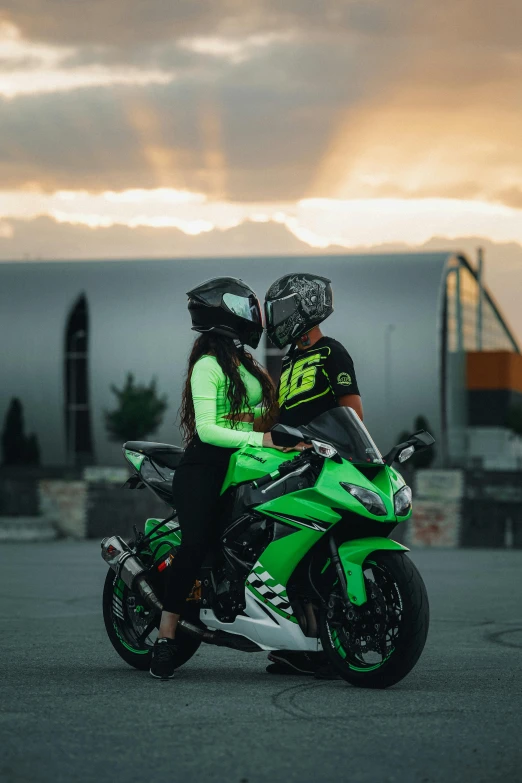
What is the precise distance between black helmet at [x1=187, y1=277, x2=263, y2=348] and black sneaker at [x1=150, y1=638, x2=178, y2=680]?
150cm

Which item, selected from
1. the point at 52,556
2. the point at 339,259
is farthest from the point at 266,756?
the point at 339,259

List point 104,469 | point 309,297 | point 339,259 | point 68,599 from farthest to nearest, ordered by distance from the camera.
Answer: point 339,259 → point 104,469 → point 68,599 → point 309,297

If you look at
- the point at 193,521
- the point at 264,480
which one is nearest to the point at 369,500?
the point at 264,480

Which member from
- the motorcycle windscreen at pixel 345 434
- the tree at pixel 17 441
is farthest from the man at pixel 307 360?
the tree at pixel 17 441

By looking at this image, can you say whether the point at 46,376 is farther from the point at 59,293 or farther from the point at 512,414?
the point at 512,414

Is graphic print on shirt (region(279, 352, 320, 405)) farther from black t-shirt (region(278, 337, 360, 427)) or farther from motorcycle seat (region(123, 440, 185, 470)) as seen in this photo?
motorcycle seat (region(123, 440, 185, 470))

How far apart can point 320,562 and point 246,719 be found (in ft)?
3.83

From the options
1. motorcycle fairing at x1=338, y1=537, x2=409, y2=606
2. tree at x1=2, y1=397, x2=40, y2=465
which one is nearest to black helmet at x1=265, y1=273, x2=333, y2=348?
motorcycle fairing at x1=338, y1=537, x2=409, y2=606

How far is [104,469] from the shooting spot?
2608cm

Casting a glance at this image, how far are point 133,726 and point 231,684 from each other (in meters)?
1.38

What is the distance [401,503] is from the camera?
612cm

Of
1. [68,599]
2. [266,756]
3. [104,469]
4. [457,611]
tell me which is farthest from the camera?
[104,469]

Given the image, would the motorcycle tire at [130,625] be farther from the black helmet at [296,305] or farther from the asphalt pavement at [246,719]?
the black helmet at [296,305]

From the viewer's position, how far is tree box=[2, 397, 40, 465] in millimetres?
59438
